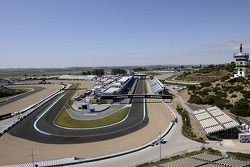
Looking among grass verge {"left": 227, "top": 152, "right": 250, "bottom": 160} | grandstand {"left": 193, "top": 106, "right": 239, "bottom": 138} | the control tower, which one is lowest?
grass verge {"left": 227, "top": 152, "right": 250, "bottom": 160}

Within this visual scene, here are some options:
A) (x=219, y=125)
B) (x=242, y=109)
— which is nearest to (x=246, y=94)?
(x=242, y=109)

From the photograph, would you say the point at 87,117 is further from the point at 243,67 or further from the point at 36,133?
the point at 243,67

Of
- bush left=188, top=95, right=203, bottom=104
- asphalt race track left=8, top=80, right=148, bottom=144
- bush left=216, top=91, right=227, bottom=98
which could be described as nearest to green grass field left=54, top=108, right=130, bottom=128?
asphalt race track left=8, top=80, right=148, bottom=144

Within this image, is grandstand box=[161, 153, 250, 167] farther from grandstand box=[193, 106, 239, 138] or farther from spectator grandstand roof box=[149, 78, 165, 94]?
spectator grandstand roof box=[149, 78, 165, 94]

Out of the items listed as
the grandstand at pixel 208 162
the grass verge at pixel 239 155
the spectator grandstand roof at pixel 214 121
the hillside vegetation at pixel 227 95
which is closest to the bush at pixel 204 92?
the hillside vegetation at pixel 227 95

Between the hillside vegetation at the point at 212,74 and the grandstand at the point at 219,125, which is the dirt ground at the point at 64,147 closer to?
the grandstand at the point at 219,125

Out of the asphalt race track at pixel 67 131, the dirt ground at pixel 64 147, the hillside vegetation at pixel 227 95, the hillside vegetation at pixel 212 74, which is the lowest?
the dirt ground at pixel 64 147
